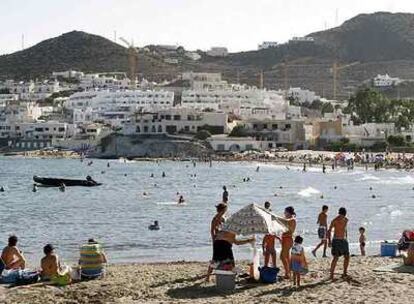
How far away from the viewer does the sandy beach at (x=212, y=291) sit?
44.3ft

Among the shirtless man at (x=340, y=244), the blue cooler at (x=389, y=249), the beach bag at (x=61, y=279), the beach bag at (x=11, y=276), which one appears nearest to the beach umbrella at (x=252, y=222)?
the shirtless man at (x=340, y=244)

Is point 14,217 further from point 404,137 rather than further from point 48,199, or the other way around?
point 404,137

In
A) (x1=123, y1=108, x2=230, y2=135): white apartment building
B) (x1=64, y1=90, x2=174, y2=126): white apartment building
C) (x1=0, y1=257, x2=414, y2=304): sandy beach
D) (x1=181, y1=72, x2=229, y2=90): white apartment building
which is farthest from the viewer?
(x1=181, y1=72, x2=229, y2=90): white apartment building

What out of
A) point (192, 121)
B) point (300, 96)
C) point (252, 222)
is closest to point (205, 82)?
point (300, 96)

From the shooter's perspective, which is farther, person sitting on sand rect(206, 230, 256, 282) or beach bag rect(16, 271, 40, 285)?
beach bag rect(16, 271, 40, 285)

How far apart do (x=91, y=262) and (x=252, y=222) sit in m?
3.50

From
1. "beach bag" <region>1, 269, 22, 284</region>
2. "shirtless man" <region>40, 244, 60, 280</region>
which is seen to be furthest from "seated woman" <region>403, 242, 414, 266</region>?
"beach bag" <region>1, 269, 22, 284</region>

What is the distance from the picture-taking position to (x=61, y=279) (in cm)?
1525

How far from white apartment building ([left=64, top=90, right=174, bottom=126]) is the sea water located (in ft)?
225

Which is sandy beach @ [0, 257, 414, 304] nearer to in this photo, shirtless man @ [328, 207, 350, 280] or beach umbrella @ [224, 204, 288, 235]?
shirtless man @ [328, 207, 350, 280]

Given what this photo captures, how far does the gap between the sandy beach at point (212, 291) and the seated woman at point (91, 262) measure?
0.78ft

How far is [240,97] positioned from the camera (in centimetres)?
15562

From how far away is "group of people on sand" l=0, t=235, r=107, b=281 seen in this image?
50.9ft

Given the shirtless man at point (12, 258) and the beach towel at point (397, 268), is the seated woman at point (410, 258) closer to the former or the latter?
the beach towel at point (397, 268)
